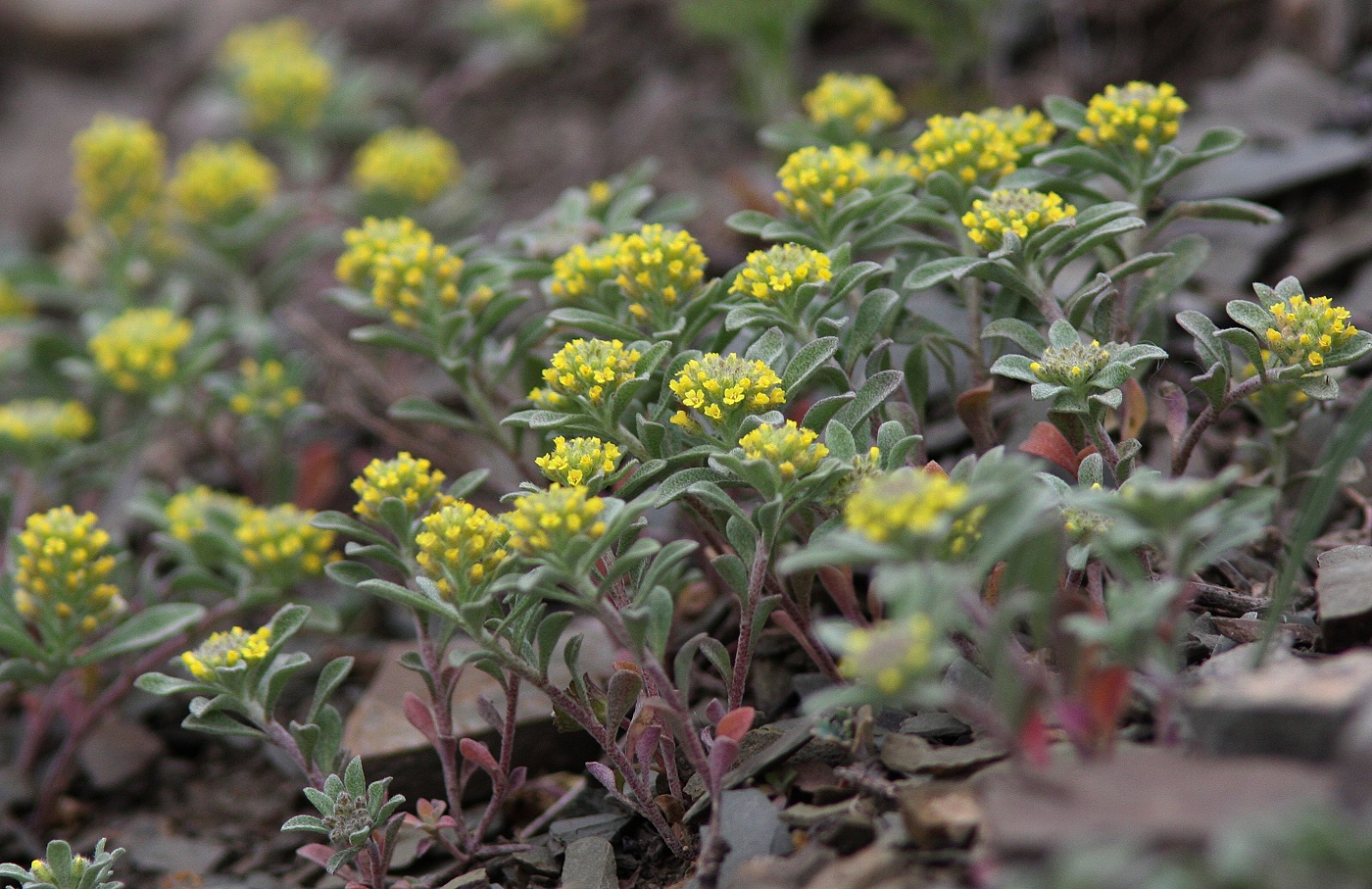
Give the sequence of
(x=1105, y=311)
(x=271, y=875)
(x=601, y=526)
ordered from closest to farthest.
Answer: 1. (x=601, y=526)
2. (x=1105, y=311)
3. (x=271, y=875)

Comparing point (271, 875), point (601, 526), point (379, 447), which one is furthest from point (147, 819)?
point (601, 526)

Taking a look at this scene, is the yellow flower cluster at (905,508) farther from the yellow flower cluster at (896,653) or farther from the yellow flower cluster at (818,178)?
the yellow flower cluster at (818,178)

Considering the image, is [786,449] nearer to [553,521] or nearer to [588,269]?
[553,521]

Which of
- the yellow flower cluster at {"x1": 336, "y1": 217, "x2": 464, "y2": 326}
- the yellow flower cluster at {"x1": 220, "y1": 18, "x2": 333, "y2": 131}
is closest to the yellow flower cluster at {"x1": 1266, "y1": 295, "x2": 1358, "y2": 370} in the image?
the yellow flower cluster at {"x1": 336, "y1": 217, "x2": 464, "y2": 326}

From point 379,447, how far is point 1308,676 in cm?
Result: 317

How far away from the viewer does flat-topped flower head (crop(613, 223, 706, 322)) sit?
2.68 metres

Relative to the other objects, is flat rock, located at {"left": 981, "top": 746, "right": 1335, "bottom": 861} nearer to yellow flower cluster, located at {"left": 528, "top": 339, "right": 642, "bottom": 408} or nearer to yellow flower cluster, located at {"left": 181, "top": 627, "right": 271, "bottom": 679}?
yellow flower cluster, located at {"left": 528, "top": 339, "right": 642, "bottom": 408}

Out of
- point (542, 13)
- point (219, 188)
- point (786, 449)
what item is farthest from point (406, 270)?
point (542, 13)

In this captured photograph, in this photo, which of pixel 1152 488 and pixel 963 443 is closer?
pixel 1152 488

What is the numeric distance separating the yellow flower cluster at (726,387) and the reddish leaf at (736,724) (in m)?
→ 0.61

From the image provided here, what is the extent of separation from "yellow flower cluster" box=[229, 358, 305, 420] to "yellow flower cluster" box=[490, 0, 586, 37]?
2706 millimetres

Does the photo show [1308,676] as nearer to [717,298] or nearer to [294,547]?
[717,298]

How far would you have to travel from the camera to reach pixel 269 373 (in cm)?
381

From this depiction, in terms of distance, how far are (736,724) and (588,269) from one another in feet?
3.84
